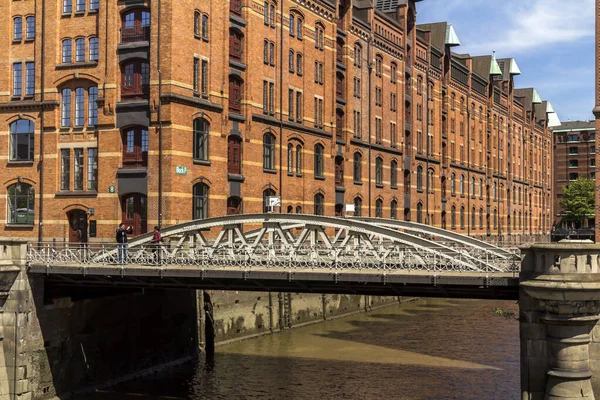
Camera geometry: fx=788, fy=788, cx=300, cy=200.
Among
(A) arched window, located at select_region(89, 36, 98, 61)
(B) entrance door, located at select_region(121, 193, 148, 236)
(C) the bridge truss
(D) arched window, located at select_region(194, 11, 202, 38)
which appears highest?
(D) arched window, located at select_region(194, 11, 202, 38)

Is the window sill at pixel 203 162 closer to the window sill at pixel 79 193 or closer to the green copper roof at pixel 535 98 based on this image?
the window sill at pixel 79 193

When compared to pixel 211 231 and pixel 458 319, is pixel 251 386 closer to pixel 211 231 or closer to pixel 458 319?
pixel 211 231

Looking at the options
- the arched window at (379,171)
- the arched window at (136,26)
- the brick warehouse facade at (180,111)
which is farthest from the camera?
the arched window at (379,171)

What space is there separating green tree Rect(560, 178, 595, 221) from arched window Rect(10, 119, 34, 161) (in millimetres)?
80194

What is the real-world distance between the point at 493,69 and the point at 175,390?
67367mm

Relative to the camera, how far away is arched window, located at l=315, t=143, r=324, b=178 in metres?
50.7

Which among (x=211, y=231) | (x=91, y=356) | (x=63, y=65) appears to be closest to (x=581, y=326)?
(x=91, y=356)

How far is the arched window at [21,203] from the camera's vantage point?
1555 inches

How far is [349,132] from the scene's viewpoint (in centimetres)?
5444

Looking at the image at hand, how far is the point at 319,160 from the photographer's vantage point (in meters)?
51.1

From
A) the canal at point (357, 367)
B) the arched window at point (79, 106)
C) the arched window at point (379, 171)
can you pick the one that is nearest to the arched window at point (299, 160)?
the canal at point (357, 367)

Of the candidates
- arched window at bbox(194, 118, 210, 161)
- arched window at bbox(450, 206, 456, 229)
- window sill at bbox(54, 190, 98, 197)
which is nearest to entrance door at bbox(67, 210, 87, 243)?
window sill at bbox(54, 190, 98, 197)

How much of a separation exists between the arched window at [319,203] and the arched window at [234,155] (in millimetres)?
9531

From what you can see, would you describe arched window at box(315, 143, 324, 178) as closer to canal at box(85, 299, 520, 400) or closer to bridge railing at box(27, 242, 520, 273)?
canal at box(85, 299, 520, 400)
